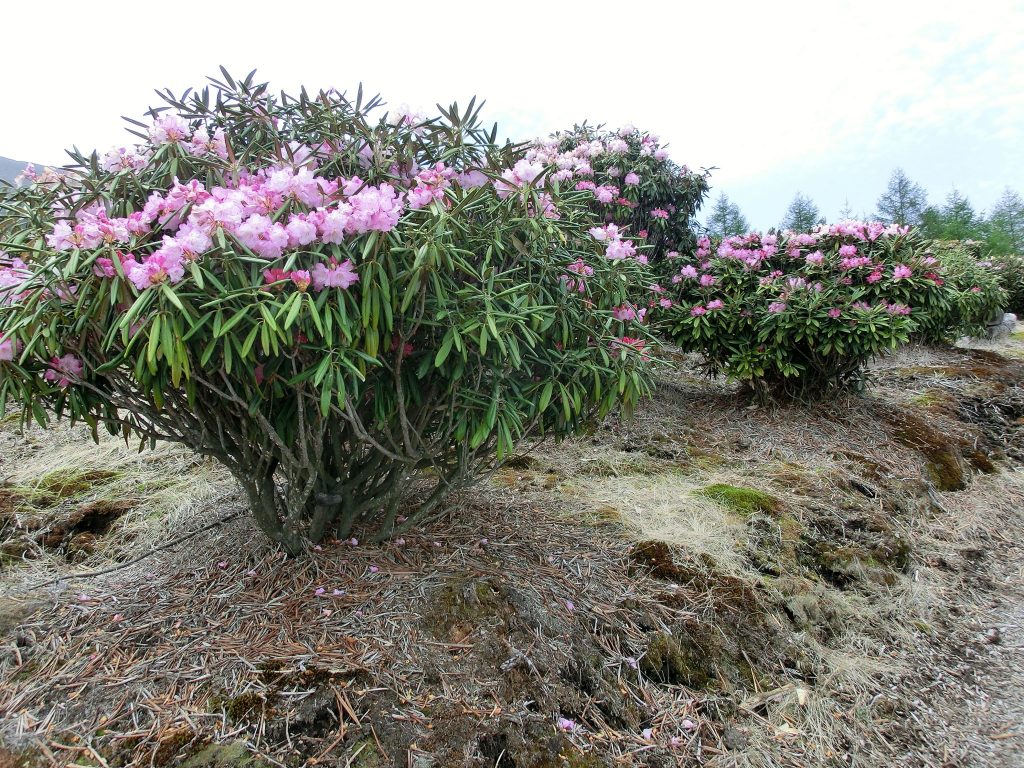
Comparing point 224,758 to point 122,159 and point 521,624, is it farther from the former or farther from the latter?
point 122,159

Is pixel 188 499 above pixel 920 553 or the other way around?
above

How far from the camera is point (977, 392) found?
6.37 m

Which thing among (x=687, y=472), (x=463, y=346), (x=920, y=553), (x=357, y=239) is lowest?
(x=920, y=553)

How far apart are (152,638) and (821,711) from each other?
2.33 m

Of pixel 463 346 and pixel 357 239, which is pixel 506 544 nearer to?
pixel 463 346

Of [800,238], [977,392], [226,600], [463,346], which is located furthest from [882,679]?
[977,392]

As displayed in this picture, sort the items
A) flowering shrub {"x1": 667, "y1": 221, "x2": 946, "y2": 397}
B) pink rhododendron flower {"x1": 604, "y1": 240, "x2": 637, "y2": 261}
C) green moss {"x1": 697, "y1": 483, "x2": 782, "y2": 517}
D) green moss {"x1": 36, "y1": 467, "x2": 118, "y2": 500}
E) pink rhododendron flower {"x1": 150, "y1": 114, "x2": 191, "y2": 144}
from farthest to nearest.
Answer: flowering shrub {"x1": 667, "y1": 221, "x2": 946, "y2": 397} < green moss {"x1": 697, "y1": 483, "x2": 782, "y2": 517} < green moss {"x1": 36, "y1": 467, "x2": 118, "y2": 500} < pink rhododendron flower {"x1": 604, "y1": 240, "x2": 637, "y2": 261} < pink rhododendron flower {"x1": 150, "y1": 114, "x2": 191, "y2": 144}

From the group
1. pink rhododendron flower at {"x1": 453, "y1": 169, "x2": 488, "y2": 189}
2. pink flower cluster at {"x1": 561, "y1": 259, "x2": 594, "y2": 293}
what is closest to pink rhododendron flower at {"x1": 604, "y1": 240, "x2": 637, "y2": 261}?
pink flower cluster at {"x1": 561, "y1": 259, "x2": 594, "y2": 293}

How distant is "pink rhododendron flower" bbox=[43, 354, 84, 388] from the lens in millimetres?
Answer: 1856

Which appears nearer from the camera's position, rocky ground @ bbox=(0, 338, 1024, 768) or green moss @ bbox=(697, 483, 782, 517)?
rocky ground @ bbox=(0, 338, 1024, 768)

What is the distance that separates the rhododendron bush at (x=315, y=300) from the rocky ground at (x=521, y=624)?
1.35ft

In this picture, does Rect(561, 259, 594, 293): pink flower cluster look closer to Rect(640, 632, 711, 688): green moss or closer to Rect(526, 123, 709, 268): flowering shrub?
Rect(640, 632, 711, 688): green moss

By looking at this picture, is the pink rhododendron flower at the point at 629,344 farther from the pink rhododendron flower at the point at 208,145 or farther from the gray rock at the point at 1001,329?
the gray rock at the point at 1001,329

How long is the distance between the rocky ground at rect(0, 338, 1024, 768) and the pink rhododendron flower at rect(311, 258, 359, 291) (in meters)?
1.10
